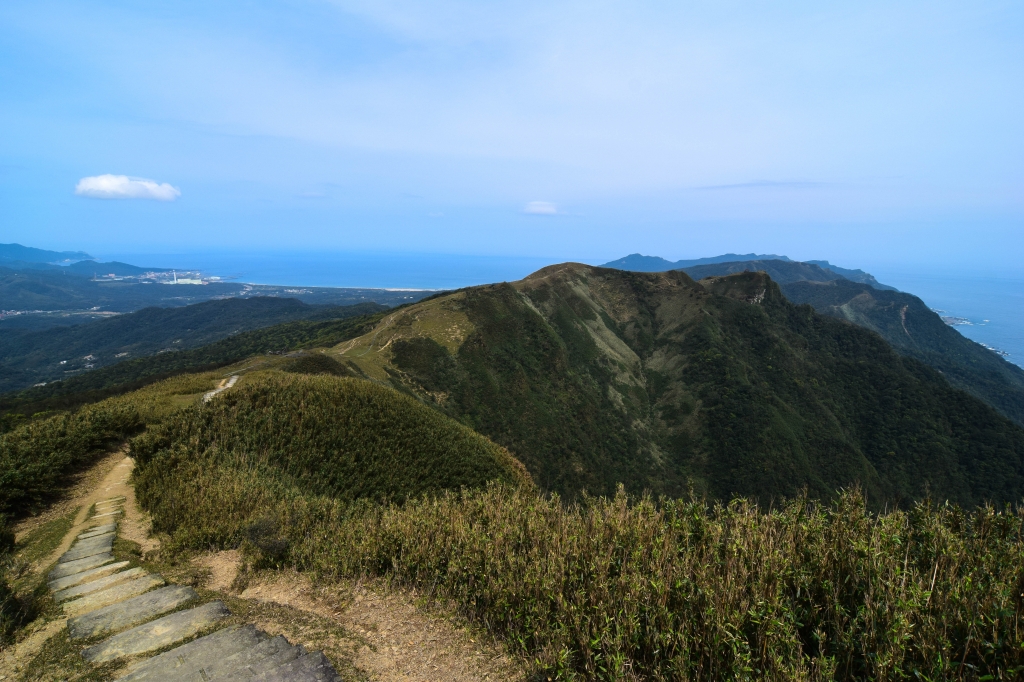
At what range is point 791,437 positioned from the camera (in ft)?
237

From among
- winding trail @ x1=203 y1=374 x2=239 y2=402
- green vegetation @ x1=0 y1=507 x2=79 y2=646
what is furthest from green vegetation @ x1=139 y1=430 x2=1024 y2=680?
winding trail @ x1=203 y1=374 x2=239 y2=402

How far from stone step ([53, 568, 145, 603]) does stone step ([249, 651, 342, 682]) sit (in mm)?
5178

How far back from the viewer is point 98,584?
829 centimetres

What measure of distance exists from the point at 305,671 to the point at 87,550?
806cm

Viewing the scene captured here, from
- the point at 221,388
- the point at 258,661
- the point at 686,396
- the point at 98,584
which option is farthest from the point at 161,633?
the point at 686,396

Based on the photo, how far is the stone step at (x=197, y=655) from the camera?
18.5 ft

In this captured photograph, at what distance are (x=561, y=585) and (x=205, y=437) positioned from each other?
57.5 ft

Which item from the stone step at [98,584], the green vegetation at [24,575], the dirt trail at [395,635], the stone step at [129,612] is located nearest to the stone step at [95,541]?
Result: the green vegetation at [24,575]

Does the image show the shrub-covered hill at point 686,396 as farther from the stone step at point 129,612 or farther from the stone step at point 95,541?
the stone step at point 129,612

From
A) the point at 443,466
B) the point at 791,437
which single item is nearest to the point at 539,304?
the point at 791,437

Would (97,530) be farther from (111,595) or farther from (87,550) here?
(111,595)

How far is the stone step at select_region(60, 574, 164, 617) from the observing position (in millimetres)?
7480

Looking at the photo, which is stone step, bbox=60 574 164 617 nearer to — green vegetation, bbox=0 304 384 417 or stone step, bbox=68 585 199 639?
stone step, bbox=68 585 199 639

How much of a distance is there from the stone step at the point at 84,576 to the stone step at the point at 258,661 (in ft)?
16.8
